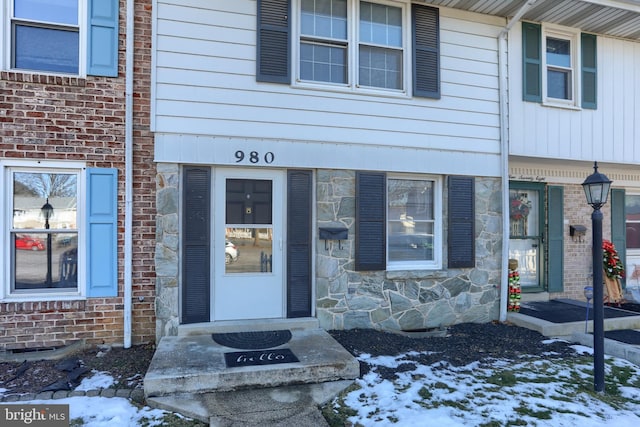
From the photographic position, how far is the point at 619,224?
724 cm

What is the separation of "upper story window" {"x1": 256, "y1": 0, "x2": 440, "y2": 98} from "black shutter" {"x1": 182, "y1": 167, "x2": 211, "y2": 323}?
4.88 ft

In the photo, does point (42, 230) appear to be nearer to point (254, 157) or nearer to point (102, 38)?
point (102, 38)

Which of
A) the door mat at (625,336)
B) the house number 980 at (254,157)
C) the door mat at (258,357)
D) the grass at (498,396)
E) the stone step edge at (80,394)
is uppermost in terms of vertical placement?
the house number 980 at (254,157)

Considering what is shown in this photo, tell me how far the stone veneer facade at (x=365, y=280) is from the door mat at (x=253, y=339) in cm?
58

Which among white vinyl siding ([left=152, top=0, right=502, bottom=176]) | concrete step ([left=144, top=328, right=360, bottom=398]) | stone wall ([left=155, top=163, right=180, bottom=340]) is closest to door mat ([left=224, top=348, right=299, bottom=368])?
concrete step ([left=144, top=328, right=360, bottom=398])

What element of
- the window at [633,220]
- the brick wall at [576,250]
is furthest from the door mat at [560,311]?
the window at [633,220]

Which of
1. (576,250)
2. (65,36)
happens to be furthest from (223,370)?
(576,250)

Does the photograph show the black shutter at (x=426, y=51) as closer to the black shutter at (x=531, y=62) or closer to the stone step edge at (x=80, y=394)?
the black shutter at (x=531, y=62)

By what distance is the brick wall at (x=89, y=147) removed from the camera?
13.7 ft

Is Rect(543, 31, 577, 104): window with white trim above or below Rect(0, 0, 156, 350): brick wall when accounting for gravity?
above

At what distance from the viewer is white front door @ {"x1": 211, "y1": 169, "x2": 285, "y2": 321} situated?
15.6ft

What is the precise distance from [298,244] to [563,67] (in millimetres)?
5238

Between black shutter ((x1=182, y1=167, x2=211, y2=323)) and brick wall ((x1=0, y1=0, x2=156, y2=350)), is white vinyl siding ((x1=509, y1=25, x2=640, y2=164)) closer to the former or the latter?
black shutter ((x1=182, y1=167, x2=211, y2=323))

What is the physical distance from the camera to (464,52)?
220 inches
